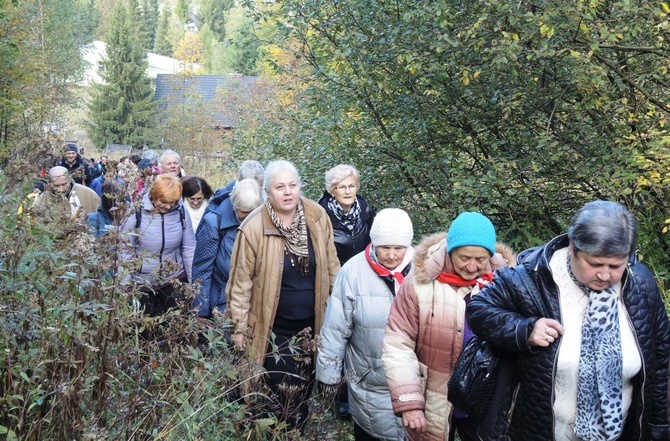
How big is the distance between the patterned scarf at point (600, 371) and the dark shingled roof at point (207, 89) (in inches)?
781

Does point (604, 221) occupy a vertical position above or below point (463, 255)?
above

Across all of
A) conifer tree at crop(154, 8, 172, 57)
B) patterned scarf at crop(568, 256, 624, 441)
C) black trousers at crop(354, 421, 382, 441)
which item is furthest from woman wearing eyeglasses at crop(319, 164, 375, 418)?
conifer tree at crop(154, 8, 172, 57)

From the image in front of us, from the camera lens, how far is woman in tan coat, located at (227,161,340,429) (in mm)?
6129

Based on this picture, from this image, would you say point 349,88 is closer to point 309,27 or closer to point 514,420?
point 309,27

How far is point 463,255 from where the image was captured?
4684 millimetres

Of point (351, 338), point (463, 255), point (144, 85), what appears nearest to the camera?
point (463, 255)

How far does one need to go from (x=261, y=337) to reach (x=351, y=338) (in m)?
0.82

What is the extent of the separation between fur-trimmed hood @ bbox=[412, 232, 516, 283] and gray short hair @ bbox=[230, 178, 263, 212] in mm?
2543

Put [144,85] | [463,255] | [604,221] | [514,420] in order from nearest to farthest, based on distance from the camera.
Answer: [604,221]
[514,420]
[463,255]
[144,85]

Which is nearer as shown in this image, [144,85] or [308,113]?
[308,113]

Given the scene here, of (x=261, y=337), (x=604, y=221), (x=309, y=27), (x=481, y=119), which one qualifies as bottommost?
(x=261, y=337)

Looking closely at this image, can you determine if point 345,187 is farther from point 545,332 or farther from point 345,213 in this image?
point 545,332

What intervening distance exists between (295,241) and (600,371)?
116 inches

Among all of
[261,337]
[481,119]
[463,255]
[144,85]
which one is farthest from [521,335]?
[144,85]
